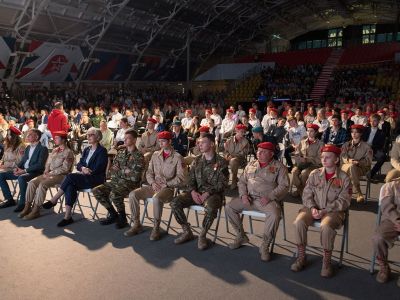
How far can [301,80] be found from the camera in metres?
25.5

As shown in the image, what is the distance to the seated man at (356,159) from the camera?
579 centimetres

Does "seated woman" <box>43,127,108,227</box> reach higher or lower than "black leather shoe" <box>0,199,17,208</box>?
higher

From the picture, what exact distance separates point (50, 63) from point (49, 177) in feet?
53.4

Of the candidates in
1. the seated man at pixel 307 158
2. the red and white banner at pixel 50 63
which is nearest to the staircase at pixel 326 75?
the red and white banner at pixel 50 63

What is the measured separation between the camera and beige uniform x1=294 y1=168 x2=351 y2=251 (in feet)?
11.8

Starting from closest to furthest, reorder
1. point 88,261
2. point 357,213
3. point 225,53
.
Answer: point 88,261
point 357,213
point 225,53

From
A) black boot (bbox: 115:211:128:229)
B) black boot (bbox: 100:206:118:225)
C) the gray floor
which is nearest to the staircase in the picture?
black boot (bbox: 100:206:118:225)

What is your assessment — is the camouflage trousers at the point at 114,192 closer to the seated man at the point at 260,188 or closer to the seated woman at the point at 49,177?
the seated woman at the point at 49,177

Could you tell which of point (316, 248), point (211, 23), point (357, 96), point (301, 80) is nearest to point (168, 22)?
point (211, 23)

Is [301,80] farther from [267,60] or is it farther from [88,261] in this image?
[88,261]

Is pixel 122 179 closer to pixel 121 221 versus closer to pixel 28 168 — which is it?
pixel 121 221

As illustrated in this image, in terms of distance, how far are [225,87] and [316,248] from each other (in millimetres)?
24510

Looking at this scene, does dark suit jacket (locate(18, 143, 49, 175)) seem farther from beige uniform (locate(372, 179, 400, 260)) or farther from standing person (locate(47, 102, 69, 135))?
beige uniform (locate(372, 179, 400, 260))

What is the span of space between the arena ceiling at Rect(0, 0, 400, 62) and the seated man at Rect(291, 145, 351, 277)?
15.6 metres
